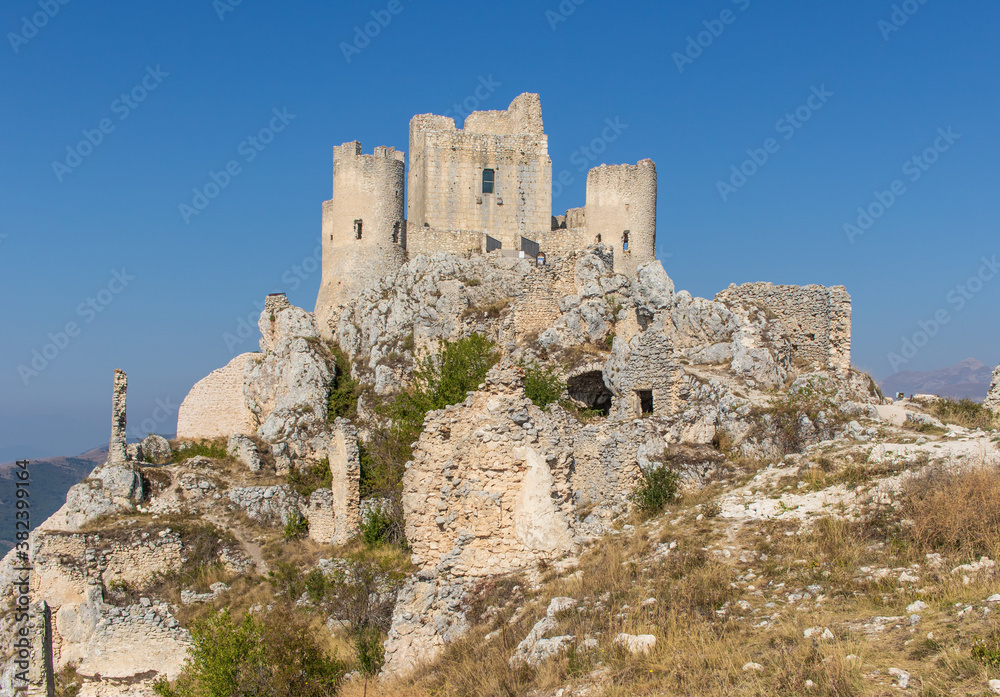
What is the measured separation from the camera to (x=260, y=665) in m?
9.46

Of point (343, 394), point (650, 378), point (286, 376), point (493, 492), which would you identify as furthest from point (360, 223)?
point (493, 492)

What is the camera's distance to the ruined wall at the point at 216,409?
104 ft

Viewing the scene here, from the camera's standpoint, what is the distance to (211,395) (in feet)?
106

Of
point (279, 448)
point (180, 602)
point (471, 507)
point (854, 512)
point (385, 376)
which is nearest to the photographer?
point (854, 512)

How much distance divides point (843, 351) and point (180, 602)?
717 inches

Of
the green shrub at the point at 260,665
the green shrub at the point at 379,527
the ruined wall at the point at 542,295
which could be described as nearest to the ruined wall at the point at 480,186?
the ruined wall at the point at 542,295

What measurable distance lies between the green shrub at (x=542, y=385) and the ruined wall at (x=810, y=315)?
5492 mm

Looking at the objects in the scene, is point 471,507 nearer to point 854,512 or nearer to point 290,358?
point 854,512

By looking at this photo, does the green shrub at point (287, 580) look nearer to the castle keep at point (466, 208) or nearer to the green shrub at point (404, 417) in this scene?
the green shrub at point (404, 417)

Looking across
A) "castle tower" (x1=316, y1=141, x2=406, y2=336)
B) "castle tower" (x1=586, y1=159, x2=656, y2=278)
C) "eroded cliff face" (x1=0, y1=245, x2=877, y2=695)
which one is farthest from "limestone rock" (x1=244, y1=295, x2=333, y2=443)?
"castle tower" (x1=586, y1=159, x2=656, y2=278)

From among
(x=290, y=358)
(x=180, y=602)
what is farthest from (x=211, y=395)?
(x=180, y=602)

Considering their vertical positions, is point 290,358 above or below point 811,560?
above

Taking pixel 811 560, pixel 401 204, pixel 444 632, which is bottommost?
pixel 444 632

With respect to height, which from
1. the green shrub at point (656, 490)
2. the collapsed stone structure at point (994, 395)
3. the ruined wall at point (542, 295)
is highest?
the ruined wall at point (542, 295)
